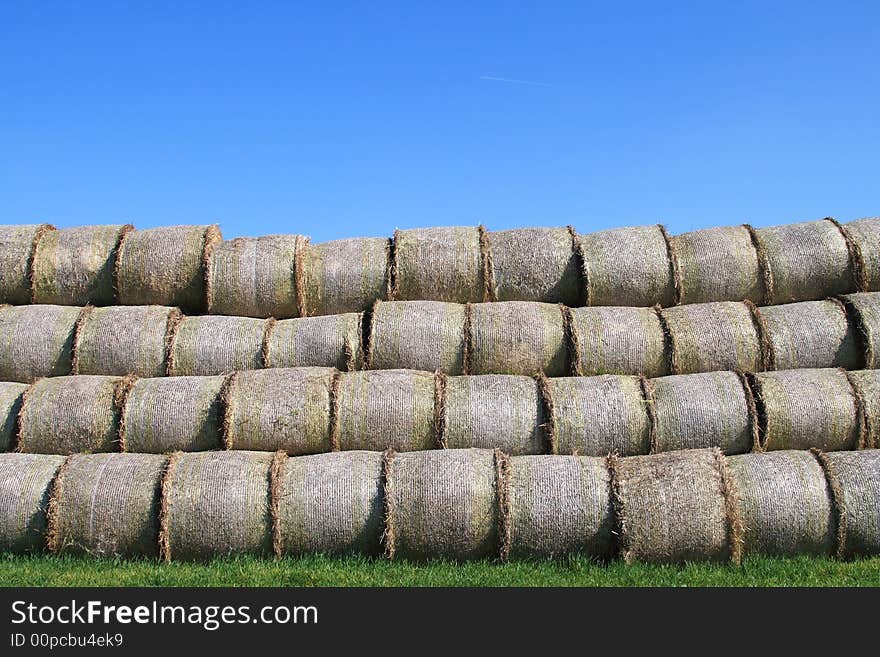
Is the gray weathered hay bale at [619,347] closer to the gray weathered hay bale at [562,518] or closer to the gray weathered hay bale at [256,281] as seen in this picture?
the gray weathered hay bale at [562,518]

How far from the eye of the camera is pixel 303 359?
877 cm

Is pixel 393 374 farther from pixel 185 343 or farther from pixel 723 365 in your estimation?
pixel 723 365

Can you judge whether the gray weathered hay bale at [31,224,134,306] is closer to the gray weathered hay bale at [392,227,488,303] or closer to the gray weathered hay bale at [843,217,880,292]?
the gray weathered hay bale at [392,227,488,303]

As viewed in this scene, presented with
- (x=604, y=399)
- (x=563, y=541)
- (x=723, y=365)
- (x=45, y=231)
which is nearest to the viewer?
(x=563, y=541)

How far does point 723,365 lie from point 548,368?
1663 millimetres

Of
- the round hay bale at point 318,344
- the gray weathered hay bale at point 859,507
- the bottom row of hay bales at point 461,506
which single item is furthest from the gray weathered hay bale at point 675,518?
Answer: the round hay bale at point 318,344

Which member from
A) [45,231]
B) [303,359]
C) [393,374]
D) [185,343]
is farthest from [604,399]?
[45,231]

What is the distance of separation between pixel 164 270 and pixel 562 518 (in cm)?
506

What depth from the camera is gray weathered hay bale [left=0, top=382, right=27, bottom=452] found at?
27.4 feet

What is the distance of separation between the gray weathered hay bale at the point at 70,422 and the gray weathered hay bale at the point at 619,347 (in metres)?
4.39

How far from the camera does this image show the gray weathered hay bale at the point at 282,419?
795 cm

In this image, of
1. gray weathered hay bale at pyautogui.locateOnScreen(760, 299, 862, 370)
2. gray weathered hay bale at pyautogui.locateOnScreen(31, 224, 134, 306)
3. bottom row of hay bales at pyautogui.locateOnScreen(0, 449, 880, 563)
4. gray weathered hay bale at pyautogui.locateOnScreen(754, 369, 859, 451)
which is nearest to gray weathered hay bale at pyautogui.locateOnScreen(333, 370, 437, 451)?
bottom row of hay bales at pyautogui.locateOnScreen(0, 449, 880, 563)

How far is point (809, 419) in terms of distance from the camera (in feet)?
→ 26.1

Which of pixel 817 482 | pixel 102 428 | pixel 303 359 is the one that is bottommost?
pixel 817 482
